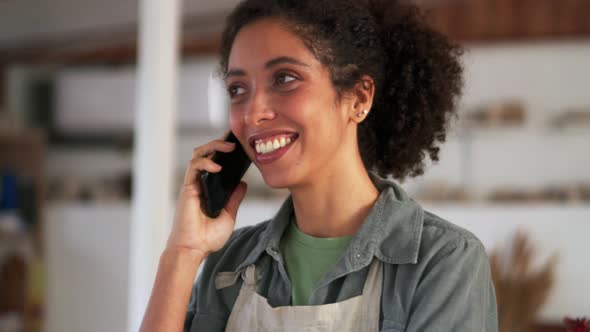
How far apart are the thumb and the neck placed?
0.19 metres

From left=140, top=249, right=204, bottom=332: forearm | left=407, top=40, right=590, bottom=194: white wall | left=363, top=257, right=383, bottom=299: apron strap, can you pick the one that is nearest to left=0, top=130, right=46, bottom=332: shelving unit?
left=407, top=40, right=590, bottom=194: white wall

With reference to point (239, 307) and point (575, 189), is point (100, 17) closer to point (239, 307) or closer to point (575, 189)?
point (575, 189)

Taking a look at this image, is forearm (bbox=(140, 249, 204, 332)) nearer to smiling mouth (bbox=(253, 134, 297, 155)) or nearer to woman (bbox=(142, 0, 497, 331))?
woman (bbox=(142, 0, 497, 331))

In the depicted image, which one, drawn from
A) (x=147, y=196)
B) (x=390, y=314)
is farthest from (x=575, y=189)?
(x=390, y=314)

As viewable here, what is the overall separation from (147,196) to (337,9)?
1604 mm

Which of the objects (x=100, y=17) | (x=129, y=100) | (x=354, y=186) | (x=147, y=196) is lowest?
(x=354, y=186)

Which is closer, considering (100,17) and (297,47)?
(297,47)

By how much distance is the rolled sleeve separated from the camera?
3.61ft

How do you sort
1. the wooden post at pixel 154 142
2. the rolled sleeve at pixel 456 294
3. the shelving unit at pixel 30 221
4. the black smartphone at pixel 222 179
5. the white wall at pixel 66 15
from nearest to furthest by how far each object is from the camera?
the rolled sleeve at pixel 456 294 → the black smartphone at pixel 222 179 → the wooden post at pixel 154 142 → the shelving unit at pixel 30 221 → the white wall at pixel 66 15

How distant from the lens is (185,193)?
146 cm

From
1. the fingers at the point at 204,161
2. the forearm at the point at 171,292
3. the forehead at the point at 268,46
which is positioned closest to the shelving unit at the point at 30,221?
the fingers at the point at 204,161

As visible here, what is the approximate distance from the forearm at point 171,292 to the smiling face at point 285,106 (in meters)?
0.24

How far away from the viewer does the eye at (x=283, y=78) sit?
126 cm

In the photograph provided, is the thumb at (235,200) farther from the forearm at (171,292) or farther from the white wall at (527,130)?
the white wall at (527,130)
